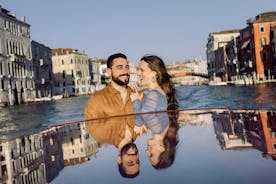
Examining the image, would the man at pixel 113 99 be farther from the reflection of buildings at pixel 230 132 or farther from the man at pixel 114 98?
the reflection of buildings at pixel 230 132

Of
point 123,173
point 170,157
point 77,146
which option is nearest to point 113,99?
point 77,146

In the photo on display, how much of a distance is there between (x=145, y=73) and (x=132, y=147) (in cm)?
221

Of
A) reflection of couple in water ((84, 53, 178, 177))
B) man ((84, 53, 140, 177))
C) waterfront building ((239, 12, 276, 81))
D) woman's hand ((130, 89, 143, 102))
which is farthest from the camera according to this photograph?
waterfront building ((239, 12, 276, 81))

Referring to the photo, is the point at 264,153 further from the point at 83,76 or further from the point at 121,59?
the point at 83,76

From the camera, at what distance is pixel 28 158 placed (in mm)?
1998

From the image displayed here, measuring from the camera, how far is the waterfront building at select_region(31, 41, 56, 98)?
179 feet

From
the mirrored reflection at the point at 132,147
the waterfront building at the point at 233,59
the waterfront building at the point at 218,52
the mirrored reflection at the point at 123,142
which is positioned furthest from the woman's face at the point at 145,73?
the waterfront building at the point at 218,52

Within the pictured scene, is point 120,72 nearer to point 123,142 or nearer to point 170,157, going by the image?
point 123,142

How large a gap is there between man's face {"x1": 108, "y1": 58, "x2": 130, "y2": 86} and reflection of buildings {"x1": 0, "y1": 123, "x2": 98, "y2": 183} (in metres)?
1.04

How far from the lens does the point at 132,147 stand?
189cm

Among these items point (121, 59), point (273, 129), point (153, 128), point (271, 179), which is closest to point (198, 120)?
point (153, 128)

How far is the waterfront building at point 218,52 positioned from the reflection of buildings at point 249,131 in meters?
67.1

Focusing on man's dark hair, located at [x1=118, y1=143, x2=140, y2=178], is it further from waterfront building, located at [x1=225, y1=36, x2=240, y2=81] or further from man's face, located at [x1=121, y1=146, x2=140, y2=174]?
waterfront building, located at [x1=225, y1=36, x2=240, y2=81]

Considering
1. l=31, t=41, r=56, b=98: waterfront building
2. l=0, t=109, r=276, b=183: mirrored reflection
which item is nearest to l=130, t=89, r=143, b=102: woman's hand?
l=0, t=109, r=276, b=183: mirrored reflection
